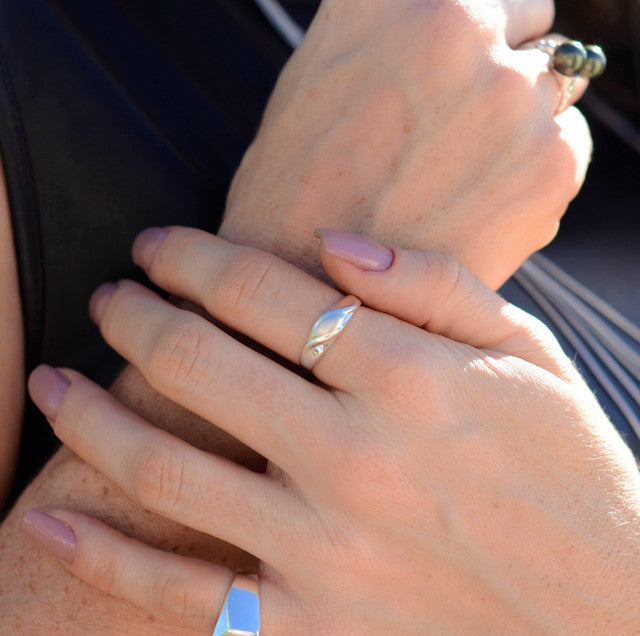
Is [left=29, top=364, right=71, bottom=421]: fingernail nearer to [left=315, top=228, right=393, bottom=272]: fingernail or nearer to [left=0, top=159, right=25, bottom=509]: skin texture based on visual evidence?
[left=0, top=159, right=25, bottom=509]: skin texture

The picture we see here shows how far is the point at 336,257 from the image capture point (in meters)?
0.77

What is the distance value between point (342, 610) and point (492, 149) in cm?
56

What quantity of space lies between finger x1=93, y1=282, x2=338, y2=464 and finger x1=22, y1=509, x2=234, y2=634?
15 cm

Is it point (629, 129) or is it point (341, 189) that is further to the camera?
point (629, 129)

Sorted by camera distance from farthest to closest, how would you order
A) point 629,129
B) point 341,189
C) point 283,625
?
point 629,129
point 341,189
point 283,625

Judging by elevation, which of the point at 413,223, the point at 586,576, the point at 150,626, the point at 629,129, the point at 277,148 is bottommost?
the point at 586,576

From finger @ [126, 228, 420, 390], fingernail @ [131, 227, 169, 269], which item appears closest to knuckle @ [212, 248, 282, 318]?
finger @ [126, 228, 420, 390]

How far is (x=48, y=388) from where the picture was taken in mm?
874

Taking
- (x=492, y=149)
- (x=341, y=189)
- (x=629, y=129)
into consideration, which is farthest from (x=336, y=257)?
(x=629, y=129)

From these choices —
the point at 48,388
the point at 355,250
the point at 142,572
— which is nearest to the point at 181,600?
the point at 142,572

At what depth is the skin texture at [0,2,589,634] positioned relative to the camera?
0.85 m

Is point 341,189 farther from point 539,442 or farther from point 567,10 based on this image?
point 567,10

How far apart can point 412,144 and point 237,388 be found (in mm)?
368

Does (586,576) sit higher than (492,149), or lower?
lower
